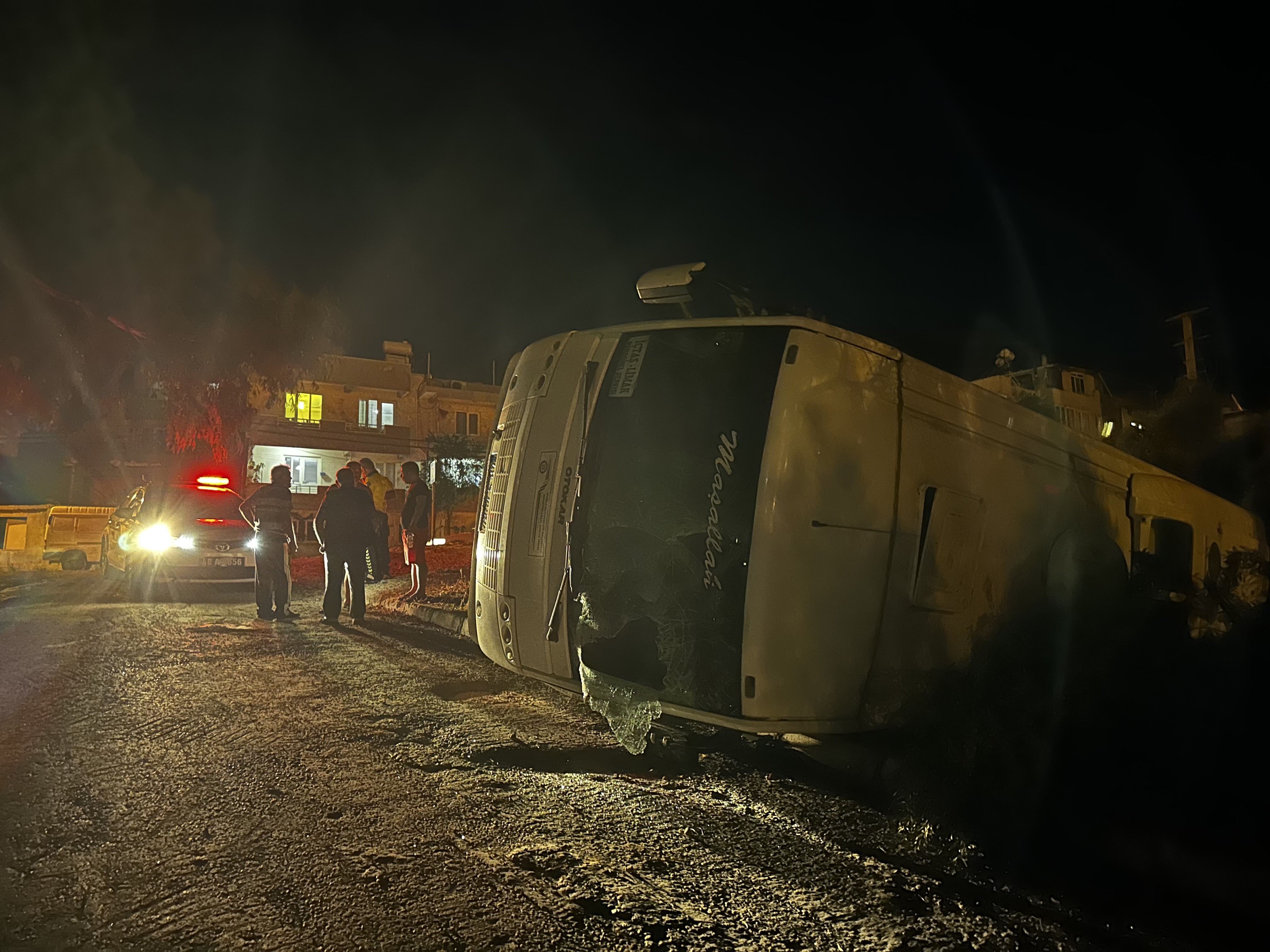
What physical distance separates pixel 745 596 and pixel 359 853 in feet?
5.83

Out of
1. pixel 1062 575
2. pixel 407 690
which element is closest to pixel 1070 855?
pixel 1062 575

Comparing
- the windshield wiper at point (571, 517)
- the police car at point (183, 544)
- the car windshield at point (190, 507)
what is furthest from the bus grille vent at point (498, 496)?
the car windshield at point (190, 507)

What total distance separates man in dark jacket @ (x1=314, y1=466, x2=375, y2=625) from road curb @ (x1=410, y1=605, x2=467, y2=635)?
0.71 metres

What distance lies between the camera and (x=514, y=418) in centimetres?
452

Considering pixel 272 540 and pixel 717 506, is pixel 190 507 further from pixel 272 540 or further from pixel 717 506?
pixel 717 506

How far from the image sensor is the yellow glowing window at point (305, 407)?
3641cm

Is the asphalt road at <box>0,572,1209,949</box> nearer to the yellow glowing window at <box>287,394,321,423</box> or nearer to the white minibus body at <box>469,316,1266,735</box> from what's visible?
the white minibus body at <box>469,316,1266,735</box>

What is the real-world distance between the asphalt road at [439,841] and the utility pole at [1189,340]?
28.1 metres

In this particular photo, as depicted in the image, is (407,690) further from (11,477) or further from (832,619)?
(11,477)

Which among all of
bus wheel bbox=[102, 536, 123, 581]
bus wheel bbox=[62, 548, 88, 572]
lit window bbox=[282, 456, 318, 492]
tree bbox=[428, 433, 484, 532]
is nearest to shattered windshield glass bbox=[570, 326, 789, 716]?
bus wheel bbox=[102, 536, 123, 581]

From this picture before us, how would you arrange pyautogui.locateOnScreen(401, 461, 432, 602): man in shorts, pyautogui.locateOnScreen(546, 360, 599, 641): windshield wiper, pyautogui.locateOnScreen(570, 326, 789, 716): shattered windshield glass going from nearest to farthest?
1. pyautogui.locateOnScreen(570, 326, 789, 716): shattered windshield glass
2. pyautogui.locateOnScreen(546, 360, 599, 641): windshield wiper
3. pyautogui.locateOnScreen(401, 461, 432, 602): man in shorts

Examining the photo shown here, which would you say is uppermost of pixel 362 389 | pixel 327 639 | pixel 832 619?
pixel 362 389

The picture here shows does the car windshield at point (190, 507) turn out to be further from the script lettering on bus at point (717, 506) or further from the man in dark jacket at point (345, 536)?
the script lettering on bus at point (717, 506)

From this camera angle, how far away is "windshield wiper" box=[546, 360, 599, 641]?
3895mm
